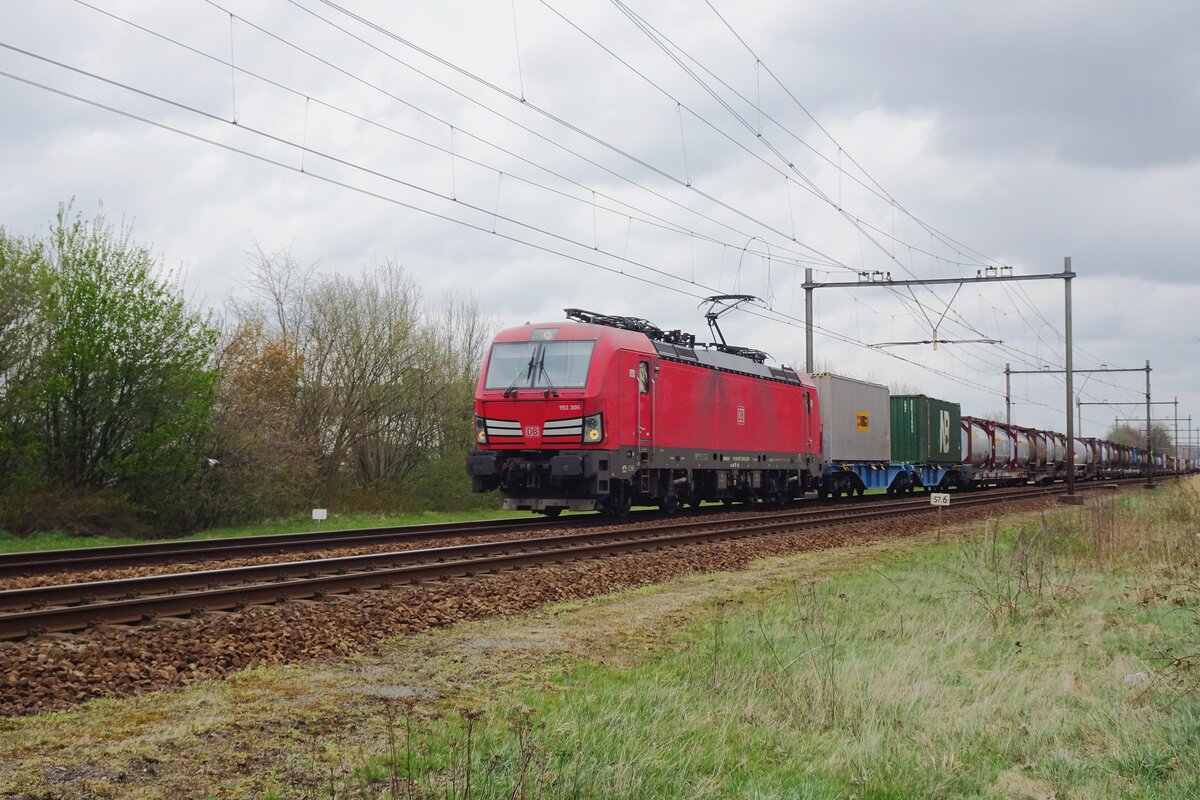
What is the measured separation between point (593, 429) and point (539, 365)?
177 cm

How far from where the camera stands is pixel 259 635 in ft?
27.1

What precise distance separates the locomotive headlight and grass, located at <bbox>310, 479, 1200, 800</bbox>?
8.08 metres

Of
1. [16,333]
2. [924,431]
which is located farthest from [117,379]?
[924,431]

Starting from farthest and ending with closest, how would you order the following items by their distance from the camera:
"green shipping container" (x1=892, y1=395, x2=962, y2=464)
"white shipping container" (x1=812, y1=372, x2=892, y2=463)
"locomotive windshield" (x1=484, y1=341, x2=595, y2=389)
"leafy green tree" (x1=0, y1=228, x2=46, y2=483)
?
"green shipping container" (x1=892, y1=395, x2=962, y2=464)
"white shipping container" (x1=812, y1=372, x2=892, y2=463)
"leafy green tree" (x1=0, y1=228, x2=46, y2=483)
"locomotive windshield" (x1=484, y1=341, x2=595, y2=389)

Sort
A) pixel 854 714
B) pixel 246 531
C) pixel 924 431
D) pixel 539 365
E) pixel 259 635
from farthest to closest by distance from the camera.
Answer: pixel 924 431
pixel 246 531
pixel 539 365
pixel 259 635
pixel 854 714

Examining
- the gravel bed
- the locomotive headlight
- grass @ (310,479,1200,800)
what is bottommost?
grass @ (310,479,1200,800)

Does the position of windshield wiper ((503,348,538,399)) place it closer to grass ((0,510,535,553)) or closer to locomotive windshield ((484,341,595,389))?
locomotive windshield ((484,341,595,389))

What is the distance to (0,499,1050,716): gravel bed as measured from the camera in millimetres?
6785

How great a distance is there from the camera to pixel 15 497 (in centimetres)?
2241

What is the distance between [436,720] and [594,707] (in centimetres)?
92

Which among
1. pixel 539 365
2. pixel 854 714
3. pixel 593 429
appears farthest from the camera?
pixel 539 365

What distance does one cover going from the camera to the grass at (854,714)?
518 centimetres

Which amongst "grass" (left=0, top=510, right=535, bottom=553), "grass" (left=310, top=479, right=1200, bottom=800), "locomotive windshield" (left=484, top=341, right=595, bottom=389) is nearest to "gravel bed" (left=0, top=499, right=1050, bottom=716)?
"grass" (left=310, top=479, right=1200, bottom=800)

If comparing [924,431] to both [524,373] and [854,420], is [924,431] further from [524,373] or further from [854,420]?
[524,373]
